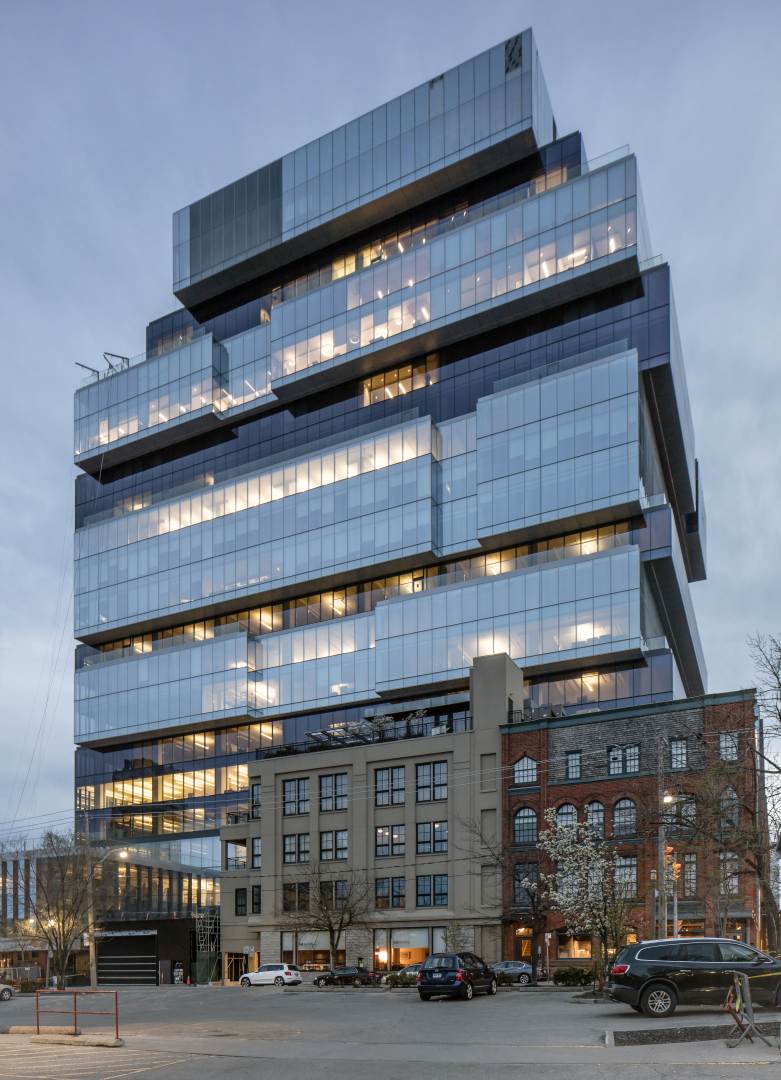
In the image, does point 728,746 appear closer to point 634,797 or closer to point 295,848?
point 634,797

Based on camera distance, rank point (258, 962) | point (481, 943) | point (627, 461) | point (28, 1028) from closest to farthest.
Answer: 1. point (28, 1028)
2. point (481, 943)
3. point (258, 962)
4. point (627, 461)

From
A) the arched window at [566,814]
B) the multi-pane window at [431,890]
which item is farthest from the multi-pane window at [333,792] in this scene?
the arched window at [566,814]

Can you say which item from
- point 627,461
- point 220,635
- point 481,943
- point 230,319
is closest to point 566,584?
point 627,461

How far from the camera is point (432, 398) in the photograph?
108 meters

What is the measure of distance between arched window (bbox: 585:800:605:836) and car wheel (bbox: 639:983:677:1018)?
3248 cm

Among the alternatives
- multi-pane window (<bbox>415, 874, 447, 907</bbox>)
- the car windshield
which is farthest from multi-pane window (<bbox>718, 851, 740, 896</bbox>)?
multi-pane window (<bbox>415, 874, 447, 907</bbox>)

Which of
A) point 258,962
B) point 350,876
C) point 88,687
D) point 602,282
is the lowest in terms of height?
point 258,962

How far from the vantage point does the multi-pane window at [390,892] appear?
231ft

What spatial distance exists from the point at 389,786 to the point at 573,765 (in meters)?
14.0

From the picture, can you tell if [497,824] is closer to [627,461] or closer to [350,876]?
[350,876]

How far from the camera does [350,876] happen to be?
72.0m

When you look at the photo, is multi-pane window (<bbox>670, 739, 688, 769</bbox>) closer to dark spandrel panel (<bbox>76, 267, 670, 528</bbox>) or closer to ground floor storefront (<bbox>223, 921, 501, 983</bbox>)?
ground floor storefront (<bbox>223, 921, 501, 983</bbox>)

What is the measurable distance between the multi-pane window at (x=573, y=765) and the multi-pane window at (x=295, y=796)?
2028 centimetres

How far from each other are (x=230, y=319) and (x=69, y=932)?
240ft
